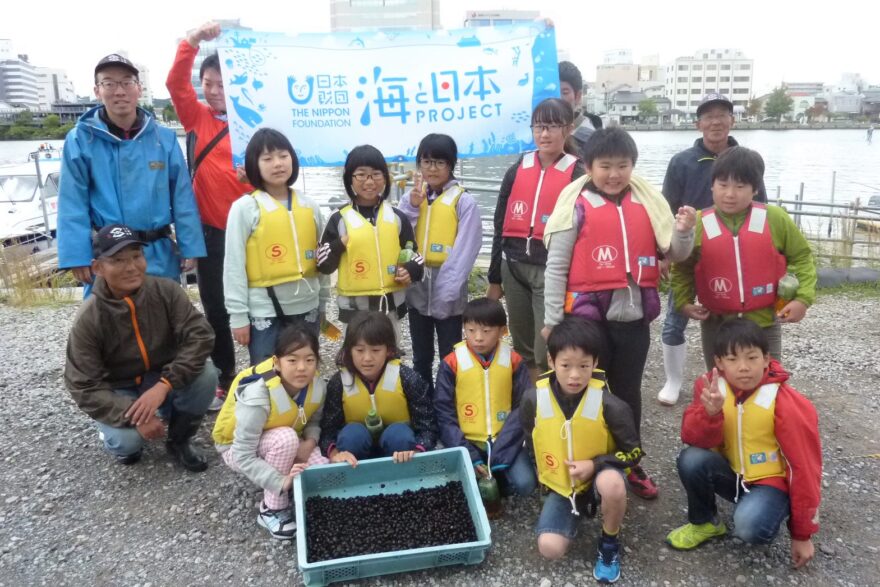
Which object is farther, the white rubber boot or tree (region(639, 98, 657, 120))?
tree (region(639, 98, 657, 120))

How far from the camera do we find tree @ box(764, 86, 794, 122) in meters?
73.1

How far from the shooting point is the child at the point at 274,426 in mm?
2750

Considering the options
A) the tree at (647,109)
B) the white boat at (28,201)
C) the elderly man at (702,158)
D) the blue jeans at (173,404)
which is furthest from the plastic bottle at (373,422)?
the tree at (647,109)

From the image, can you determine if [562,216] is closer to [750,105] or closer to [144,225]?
[144,225]

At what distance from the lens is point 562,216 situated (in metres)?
2.79

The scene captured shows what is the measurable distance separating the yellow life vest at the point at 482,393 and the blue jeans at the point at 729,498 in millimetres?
867

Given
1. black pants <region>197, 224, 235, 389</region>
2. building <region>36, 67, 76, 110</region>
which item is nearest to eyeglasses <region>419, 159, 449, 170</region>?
black pants <region>197, 224, 235, 389</region>

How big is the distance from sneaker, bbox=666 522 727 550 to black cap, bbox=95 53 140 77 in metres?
3.54

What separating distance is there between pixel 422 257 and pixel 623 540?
68.3 inches

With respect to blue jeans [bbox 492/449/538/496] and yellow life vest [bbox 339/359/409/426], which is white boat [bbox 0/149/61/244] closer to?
yellow life vest [bbox 339/359/409/426]

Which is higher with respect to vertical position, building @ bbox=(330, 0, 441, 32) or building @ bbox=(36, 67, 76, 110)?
building @ bbox=(36, 67, 76, 110)

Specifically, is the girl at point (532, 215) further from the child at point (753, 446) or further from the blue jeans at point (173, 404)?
the blue jeans at point (173, 404)

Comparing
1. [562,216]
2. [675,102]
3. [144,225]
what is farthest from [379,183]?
[675,102]

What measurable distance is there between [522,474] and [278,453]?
115 centimetres
